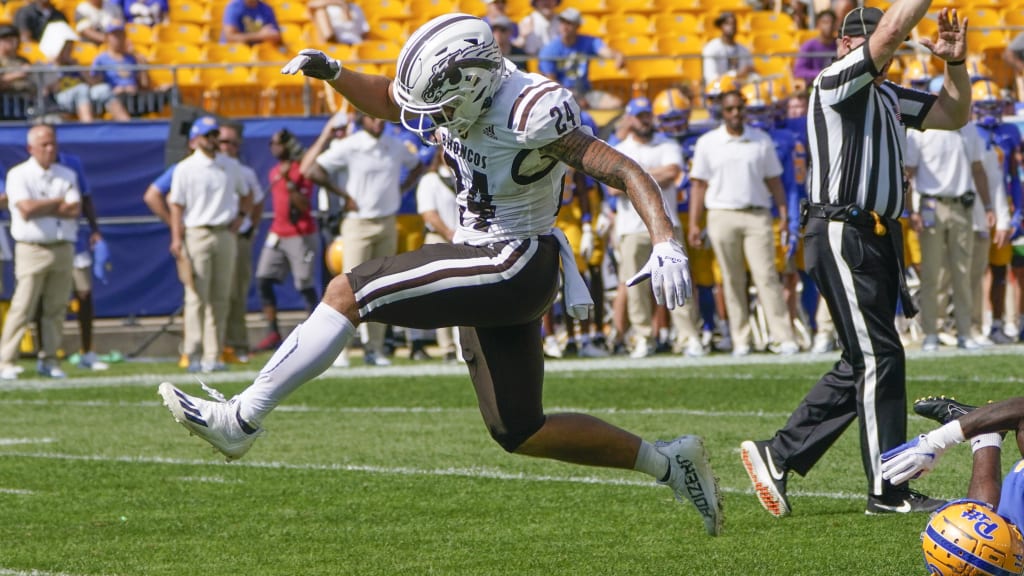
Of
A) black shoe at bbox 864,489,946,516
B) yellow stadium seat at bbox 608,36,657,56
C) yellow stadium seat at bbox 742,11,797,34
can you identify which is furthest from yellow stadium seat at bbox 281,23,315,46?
black shoe at bbox 864,489,946,516

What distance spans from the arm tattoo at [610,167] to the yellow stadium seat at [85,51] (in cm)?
1225

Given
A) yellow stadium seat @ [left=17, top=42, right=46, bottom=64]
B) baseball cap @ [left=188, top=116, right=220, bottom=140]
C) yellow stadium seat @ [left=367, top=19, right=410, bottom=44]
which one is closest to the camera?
baseball cap @ [left=188, top=116, right=220, bottom=140]

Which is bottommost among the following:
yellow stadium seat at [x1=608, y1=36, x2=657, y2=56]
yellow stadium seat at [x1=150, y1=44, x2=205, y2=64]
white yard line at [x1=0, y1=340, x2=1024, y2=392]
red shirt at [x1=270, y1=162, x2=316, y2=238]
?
white yard line at [x1=0, y1=340, x2=1024, y2=392]

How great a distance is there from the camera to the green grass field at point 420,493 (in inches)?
212

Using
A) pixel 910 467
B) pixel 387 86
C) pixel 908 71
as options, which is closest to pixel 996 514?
pixel 910 467

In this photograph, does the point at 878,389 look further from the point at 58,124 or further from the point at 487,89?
the point at 58,124

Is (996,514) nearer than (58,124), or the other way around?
(996,514)

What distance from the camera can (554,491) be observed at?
22.4 ft

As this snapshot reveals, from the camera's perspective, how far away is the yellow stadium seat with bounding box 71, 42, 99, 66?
16.2 metres

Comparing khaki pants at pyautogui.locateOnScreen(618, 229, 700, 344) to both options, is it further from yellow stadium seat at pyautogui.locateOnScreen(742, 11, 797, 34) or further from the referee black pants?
A: the referee black pants

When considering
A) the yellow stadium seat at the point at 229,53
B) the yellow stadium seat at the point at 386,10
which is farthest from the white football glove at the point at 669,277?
the yellow stadium seat at the point at 386,10

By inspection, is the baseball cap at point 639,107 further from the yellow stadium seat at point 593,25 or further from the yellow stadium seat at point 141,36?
the yellow stadium seat at point 141,36

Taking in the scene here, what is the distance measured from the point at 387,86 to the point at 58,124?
31.0 feet

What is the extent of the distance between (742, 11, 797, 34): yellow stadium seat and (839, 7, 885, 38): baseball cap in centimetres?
1165
